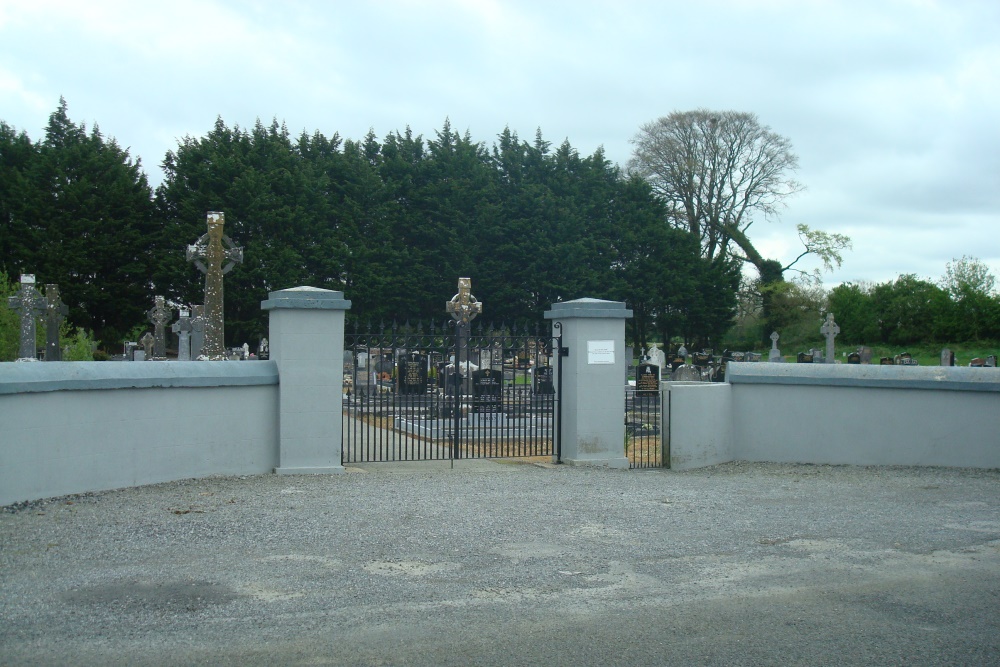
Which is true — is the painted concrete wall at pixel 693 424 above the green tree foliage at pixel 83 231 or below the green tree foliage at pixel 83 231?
below

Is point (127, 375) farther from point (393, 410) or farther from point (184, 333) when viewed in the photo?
point (184, 333)

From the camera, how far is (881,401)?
39.4 ft

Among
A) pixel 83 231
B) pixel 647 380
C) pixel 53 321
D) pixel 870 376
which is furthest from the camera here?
pixel 83 231

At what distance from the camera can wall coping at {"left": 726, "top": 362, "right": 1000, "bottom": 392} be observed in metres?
11.6

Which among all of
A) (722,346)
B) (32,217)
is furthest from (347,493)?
(722,346)

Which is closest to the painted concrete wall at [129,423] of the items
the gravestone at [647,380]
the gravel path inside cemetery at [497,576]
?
the gravel path inside cemetery at [497,576]

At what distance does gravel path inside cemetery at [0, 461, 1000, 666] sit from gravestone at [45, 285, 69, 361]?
14799 millimetres

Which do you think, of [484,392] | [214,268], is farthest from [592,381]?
[214,268]

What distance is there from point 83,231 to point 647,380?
86.0 feet

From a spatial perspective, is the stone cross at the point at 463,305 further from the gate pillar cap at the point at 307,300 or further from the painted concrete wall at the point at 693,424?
the gate pillar cap at the point at 307,300

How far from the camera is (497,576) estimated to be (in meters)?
6.17

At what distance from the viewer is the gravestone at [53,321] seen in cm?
2238

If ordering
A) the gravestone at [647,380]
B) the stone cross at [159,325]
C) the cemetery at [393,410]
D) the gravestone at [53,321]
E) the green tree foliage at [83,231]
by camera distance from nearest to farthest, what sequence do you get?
the cemetery at [393,410] → the gravestone at [647,380] → the gravestone at [53,321] → the stone cross at [159,325] → the green tree foliage at [83,231]

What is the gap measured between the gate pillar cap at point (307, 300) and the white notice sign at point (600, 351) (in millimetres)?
3272
